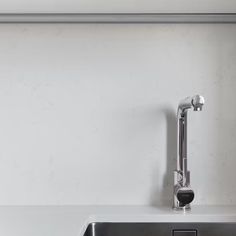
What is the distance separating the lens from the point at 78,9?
0.96 meters

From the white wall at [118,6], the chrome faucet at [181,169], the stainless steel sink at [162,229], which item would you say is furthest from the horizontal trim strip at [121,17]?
the stainless steel sink at [162,229]

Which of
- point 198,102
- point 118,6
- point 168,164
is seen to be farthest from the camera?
point 168,164

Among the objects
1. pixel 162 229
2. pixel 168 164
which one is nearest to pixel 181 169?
pixel 168 164

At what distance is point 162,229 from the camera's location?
942 mm

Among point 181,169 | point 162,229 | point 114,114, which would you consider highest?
point 114,114

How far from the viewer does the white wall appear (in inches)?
35.5

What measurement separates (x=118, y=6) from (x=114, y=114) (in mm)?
315

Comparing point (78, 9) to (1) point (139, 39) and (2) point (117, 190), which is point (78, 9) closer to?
(1) point (139, 39)

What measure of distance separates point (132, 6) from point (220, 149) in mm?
495

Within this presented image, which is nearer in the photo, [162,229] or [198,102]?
[198,102]

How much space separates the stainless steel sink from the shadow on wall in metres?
0.11

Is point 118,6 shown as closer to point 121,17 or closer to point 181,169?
point 121,17

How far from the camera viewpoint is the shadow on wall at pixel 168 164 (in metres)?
1.04

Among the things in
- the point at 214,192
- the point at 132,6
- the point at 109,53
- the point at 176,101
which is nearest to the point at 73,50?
the point at 109,53
